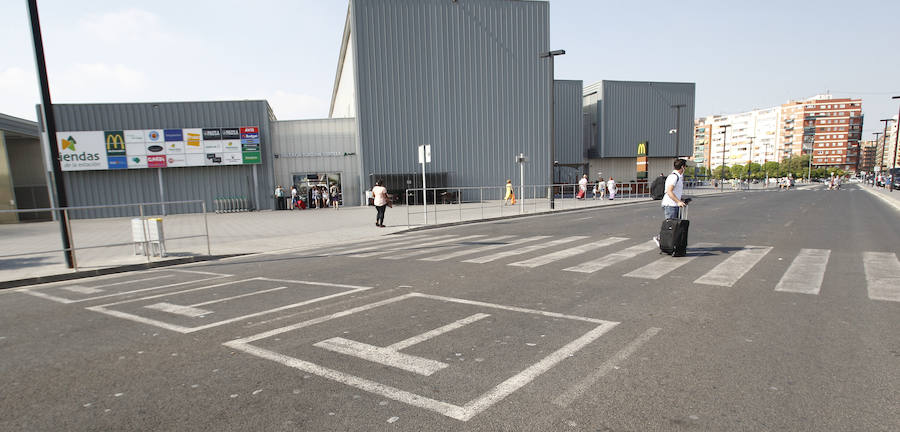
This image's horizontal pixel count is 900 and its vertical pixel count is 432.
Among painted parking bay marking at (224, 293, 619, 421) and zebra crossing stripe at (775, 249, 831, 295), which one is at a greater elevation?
painted parking bay marking at (224, 293, 619, 421)

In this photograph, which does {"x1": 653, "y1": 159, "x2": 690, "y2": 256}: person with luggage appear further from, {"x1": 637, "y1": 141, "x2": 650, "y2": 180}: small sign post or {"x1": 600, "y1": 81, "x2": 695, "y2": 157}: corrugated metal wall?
{"x1": 600, "y1": 81, "x2": 695, "y2": 157}: corrugated metal wall

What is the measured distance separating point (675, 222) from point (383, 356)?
677 centimetres

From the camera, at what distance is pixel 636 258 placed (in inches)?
323

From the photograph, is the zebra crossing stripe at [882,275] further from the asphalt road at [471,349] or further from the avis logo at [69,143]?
the avis logo at [69,143]

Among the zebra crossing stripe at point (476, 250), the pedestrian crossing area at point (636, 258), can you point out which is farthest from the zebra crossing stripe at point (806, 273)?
the zebra crossing stripe at point (476, 250)

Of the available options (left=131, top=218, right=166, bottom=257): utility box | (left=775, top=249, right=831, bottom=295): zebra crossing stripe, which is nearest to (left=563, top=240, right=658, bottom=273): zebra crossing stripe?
(left=775, top=249, right=831, bottom=295): zebra crossing stripe

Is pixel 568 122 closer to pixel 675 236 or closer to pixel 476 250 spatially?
pixel 476 250

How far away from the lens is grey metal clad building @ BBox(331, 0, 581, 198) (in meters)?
29.1

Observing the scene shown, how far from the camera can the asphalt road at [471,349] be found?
2809 mm

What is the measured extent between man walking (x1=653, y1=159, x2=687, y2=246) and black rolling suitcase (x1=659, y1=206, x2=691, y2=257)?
0.28 m

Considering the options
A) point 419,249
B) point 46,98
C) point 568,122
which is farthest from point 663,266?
point 568,122

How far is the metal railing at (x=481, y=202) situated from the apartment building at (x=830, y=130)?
151299 mm

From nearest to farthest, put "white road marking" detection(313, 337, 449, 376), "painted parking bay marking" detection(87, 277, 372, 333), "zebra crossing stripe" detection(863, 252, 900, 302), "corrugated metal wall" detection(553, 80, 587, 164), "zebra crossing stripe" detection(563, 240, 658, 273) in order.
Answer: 1. "white road marking" detection(313, 337, 449, 376)
2. "painted parking bay marking" detection(87, 277, 372, 333)
3. "zebra crossing stripe" detection(863, 252, 900, 302)
4. "zebra crossing stripe" detection(563, 240, 658, 273)
5. "corrugated metal wall" detection(553, 80, 587, 164)

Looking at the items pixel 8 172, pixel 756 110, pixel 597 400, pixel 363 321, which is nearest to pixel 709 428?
pixel 597 400
